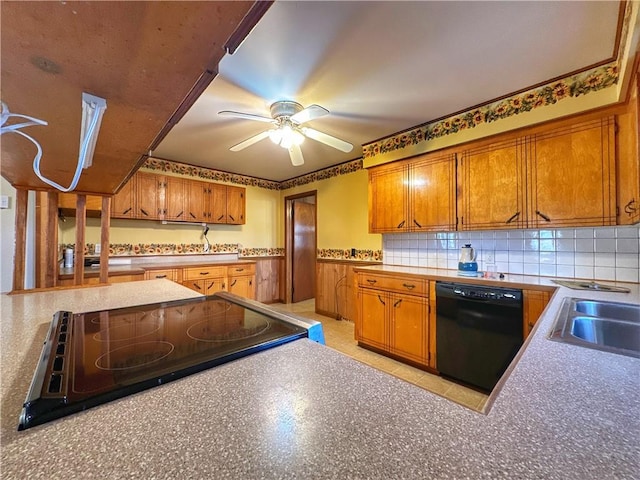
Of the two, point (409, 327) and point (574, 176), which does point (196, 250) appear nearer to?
point (409, 327)

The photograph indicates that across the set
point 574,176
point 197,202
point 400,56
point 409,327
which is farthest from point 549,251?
point 197,202

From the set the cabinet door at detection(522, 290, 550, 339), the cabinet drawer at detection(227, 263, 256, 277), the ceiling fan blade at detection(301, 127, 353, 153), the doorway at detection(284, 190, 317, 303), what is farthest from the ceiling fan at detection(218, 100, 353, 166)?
the doorway at detection(284, 190, 317, 303)

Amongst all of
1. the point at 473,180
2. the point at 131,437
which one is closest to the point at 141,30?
the point at 131,437

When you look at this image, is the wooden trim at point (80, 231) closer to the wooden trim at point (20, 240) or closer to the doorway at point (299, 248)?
the wooden trim at point (20, 240)

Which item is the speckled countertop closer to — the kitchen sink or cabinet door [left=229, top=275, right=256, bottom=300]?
the kitchen sink

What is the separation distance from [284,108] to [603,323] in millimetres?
2258

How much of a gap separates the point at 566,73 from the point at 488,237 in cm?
127

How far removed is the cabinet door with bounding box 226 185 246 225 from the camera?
4.03 meters

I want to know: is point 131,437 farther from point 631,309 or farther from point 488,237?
point 488,237

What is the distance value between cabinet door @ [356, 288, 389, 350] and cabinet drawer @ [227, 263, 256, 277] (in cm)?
181

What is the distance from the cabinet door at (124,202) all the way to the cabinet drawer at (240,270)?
1343 mm

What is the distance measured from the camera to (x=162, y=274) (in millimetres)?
3076

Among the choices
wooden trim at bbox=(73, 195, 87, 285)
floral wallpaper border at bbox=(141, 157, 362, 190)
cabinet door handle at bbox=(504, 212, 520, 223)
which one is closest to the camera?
wooden trim at bbox=(73, 195, 87, 285)

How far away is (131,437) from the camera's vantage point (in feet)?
1.22
